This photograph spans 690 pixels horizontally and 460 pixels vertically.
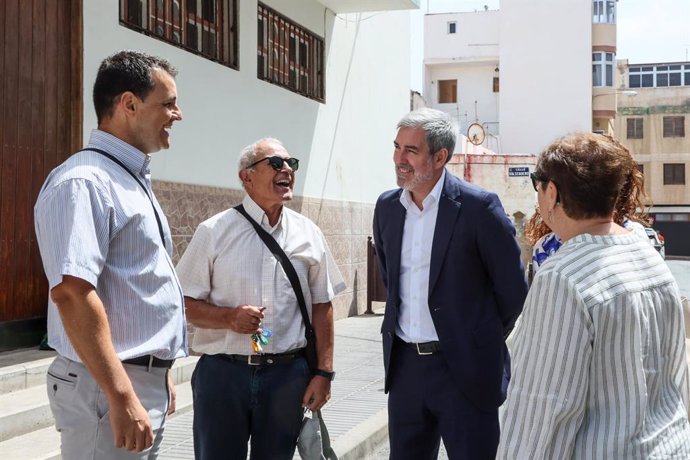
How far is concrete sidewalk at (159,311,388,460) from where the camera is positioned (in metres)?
5.93

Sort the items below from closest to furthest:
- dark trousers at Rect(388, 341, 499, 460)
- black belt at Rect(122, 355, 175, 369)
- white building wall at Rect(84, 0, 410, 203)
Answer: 1. black belt at Rect(122, 355, 175, 369)
2. dark trousers at Rect(388, 341, 499, 460)
3. white building wall at Rect(84, 0, 410, 203)

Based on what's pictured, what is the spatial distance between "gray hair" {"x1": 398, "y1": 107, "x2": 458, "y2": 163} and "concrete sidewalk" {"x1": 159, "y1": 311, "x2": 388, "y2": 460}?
2.61m

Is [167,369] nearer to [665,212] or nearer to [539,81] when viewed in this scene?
[539,81]

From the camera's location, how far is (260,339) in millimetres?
3711

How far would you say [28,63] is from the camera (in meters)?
6.89

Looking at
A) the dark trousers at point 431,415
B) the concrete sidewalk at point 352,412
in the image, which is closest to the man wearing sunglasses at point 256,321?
the dark trousers at point 431,415

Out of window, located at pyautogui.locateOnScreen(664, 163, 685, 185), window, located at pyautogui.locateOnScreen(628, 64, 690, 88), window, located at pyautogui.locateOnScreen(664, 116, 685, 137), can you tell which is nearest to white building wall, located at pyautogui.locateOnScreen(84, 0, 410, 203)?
window, located at pyautogui.locateOnScreen(664, 163, 685, 185)

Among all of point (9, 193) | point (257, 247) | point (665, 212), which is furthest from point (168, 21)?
point (665, 212)

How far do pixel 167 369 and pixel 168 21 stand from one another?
646 centimetres

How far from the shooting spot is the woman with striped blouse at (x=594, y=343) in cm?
225

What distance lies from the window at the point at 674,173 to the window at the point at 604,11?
14.3 metres

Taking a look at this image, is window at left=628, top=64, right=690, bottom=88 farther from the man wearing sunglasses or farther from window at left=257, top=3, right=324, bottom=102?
the man wearing sunglasses

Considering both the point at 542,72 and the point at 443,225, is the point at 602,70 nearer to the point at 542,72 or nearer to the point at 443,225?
the point at 542,72

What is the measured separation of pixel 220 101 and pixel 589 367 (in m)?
7.62
